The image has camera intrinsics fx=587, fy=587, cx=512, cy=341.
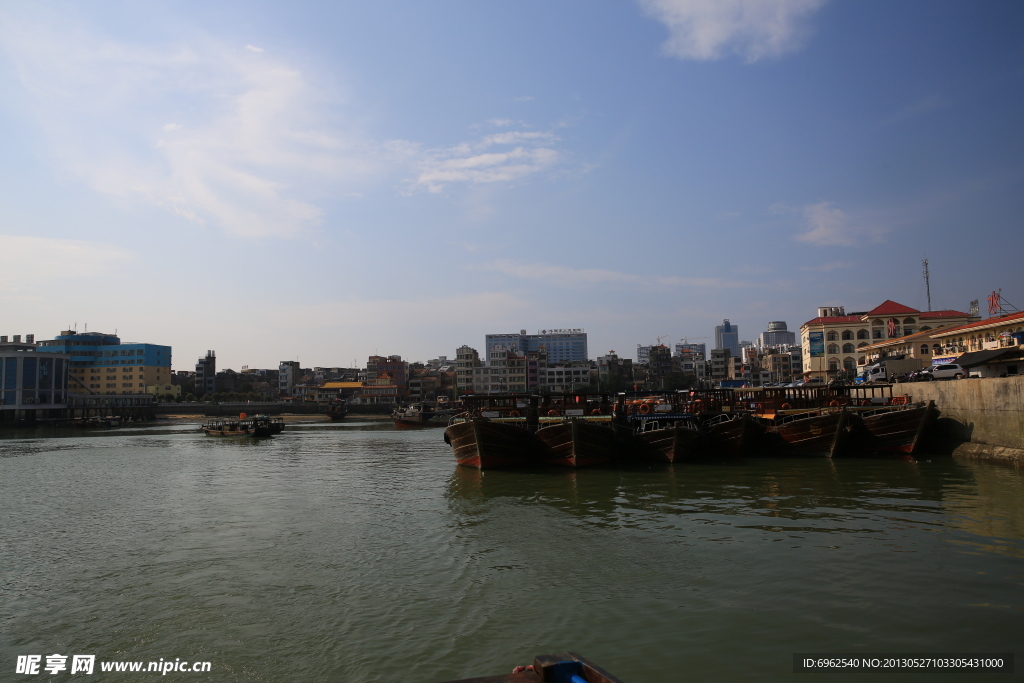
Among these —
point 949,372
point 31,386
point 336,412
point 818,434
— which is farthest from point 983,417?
point 31,386

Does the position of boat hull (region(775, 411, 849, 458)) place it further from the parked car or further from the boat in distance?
the boat in distance

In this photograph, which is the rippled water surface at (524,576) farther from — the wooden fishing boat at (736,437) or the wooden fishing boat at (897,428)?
the wooden fishing boat at (736,437)

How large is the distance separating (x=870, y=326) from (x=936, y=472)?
188 ft

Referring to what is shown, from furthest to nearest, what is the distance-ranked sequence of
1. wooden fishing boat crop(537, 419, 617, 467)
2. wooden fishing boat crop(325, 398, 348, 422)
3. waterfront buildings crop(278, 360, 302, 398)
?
waterfront buildings crop(278, 360, 302, 398), wooden fishing boat crop(325, 398, 348, 422), wooden fishing boat crop(537, 419, 617, 467)

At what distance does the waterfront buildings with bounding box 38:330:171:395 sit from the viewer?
121 m

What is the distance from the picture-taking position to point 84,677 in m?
8.05

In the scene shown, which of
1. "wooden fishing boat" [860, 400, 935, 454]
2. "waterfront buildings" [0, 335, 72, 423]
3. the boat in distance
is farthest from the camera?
"waterfront buildings" [0, 335, 72, 423]

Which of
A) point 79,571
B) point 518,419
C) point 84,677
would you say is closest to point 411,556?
point 84,677

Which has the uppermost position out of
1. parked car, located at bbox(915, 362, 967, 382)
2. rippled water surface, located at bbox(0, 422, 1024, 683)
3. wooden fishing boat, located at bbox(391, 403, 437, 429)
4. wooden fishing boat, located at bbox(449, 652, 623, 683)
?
parked car, located at bbox(915, 362, 967, 382)

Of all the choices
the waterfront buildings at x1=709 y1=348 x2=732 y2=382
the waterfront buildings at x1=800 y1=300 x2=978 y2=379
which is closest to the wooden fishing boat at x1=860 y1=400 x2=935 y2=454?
the waterfront buildings at x1=800 y1=300 x2=978 y2=379

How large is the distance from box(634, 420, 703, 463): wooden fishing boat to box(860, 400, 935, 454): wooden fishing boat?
811cm

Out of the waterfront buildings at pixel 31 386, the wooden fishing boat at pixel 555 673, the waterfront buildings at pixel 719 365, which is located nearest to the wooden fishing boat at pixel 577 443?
→ the wooden fishing boat at pixel 555 673

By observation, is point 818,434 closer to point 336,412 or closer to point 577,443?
point 577,443

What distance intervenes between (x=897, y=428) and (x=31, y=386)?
111791 millimetres
